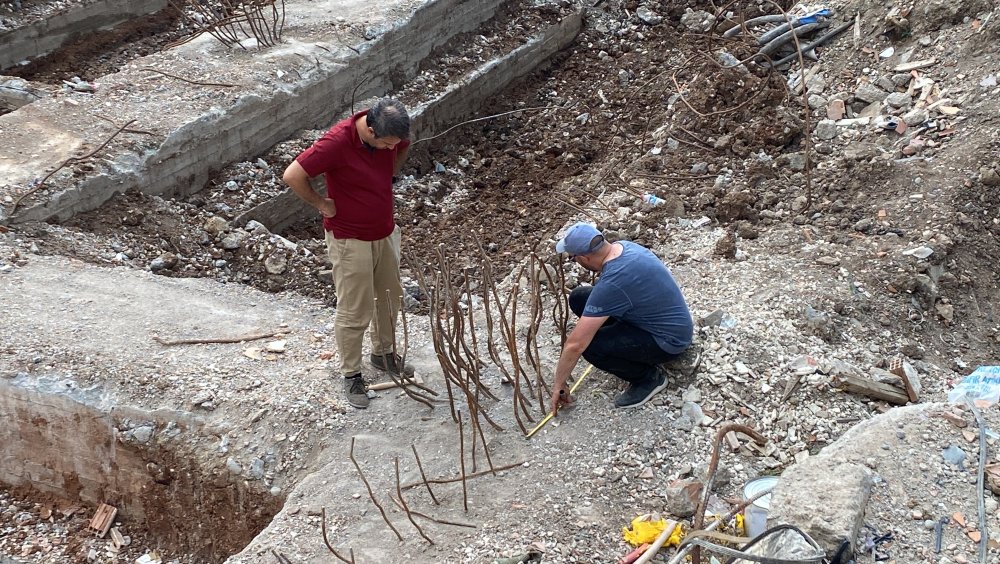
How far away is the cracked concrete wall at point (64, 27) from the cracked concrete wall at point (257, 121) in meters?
3.63

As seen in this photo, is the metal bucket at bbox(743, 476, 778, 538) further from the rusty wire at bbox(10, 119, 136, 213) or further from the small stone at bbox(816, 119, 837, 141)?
the rusty wire at bbox(10, 119, 136, 213)

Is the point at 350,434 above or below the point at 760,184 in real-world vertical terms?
below

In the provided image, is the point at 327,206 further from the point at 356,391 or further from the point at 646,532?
the point at 646,532

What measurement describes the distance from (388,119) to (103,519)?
286cm

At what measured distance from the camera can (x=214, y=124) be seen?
23.8 feet

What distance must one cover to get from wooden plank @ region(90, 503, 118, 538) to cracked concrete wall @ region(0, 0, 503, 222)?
2460 millimetres

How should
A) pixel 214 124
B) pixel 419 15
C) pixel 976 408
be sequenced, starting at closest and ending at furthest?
pixel 976 408 → pixel 214 124 → pixel 419 15

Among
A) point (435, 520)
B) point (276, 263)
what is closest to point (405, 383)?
point (435, 520)

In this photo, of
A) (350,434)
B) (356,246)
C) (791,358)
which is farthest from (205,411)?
(791,358)

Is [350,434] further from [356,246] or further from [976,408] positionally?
[976,408]

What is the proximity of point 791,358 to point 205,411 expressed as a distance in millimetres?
3207

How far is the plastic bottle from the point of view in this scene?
639cm

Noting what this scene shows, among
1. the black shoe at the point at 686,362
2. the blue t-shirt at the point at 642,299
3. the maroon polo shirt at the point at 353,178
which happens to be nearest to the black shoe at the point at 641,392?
the black shoe at the point at 686,362

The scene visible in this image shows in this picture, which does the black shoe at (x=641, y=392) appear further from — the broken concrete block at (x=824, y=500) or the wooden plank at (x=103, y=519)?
the wooden plank at (x=103, y=519)
